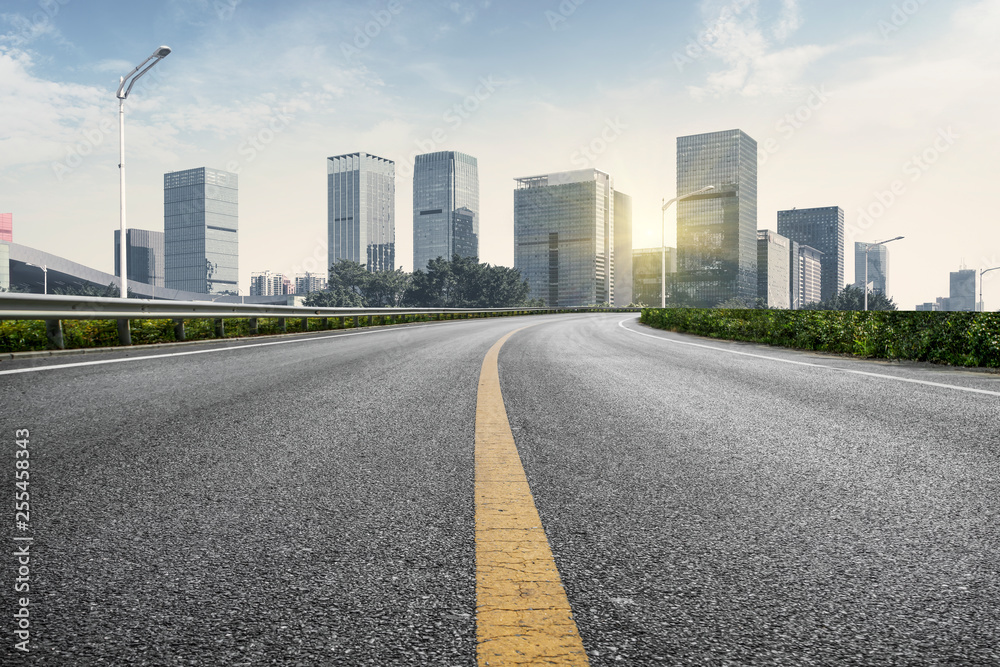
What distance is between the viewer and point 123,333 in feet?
33.3

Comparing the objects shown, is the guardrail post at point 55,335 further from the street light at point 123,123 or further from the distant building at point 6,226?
the distant building at point 6,226

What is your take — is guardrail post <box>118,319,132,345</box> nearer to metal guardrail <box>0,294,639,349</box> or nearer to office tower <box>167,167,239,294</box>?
metal guardrail <box>0,294,639,349</box>

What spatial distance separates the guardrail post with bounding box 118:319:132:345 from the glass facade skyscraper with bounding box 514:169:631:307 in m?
180

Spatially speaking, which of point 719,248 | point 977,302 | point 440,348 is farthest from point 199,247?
point 440,348

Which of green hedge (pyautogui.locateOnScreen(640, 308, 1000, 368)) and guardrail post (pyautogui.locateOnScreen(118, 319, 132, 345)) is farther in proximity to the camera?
guardrail post (pyautogui.locateOnScreen(118, 319, 132, 345))

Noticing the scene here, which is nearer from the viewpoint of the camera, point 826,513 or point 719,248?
point 826,513

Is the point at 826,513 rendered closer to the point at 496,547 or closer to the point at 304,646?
the point at 496,547

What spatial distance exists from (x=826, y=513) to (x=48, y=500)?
2899 mm

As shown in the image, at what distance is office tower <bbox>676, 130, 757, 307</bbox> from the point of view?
6250 inches

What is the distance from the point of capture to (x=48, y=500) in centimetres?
236

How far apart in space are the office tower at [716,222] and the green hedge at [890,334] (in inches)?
5917

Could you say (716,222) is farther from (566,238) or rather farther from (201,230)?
(201,230)

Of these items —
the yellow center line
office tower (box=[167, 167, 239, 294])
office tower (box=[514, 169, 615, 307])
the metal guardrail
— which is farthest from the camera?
office tower (box=[514, 169, 615, 307])

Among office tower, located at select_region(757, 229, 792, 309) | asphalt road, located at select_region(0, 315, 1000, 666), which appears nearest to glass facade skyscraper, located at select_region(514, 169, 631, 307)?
office tower, located at select_region(757, 229, 792, 309)
